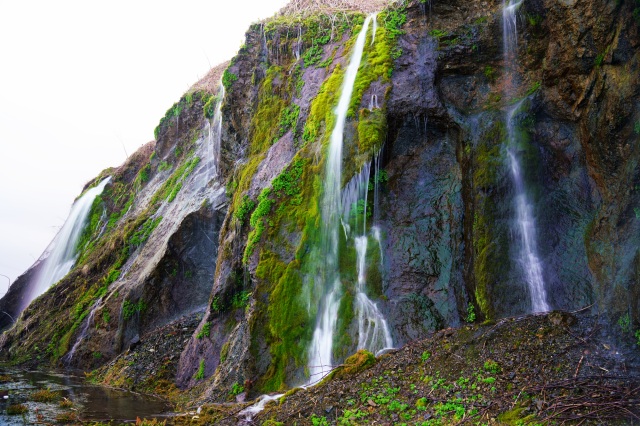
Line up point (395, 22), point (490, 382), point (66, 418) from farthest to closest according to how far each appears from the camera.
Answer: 1. point (395, 22)
2. point (66, 418)
3. point (490, 382)

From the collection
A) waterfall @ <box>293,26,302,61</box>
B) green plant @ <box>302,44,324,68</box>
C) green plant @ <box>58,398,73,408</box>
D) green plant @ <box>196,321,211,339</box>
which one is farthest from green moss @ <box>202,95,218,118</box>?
green plant @ <box>58,398,73,408</box>

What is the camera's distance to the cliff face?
9.02 metres

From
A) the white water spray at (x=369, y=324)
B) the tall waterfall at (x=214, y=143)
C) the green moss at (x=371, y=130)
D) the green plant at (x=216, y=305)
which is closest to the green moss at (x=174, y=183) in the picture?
the tall waterfall at (x=214, y=143)

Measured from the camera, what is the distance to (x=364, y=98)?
12016 millimetres

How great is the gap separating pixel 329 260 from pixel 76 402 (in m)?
6.16

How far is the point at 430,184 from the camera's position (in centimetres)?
1123

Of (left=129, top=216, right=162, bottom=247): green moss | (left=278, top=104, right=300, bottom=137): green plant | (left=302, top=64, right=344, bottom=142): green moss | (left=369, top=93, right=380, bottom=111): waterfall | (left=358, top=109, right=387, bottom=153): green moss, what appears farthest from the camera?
(left=129, top=216, right=162, bottom=247): green moss

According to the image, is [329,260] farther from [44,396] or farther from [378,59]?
[44,396]

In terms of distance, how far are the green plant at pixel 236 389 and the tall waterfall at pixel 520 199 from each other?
6.00 m

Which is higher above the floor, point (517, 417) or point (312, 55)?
point (312, 55)

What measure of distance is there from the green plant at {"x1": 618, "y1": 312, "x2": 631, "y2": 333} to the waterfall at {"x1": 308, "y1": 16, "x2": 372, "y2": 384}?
4.73 metres

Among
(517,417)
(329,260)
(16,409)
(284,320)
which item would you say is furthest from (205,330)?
(517,417)

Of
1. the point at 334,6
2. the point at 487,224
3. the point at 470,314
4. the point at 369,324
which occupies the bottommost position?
the point at 470,314

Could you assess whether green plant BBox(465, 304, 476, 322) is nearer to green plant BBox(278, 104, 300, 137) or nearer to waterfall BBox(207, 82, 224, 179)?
green plant BBox(278, 104, 300, 137)
